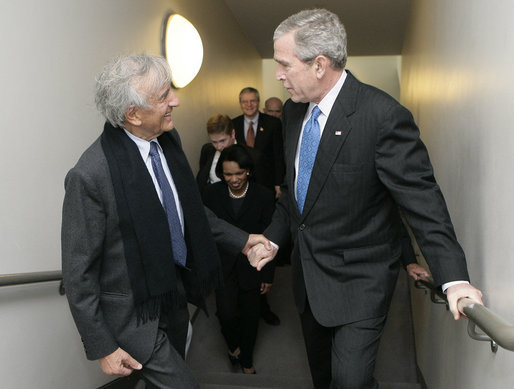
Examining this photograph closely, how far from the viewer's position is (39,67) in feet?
7.22

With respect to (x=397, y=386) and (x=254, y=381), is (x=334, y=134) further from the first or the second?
(x=254, y=381)

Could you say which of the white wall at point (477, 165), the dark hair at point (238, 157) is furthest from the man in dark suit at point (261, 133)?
the white wall at point (477, 165)

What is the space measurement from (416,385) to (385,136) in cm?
207

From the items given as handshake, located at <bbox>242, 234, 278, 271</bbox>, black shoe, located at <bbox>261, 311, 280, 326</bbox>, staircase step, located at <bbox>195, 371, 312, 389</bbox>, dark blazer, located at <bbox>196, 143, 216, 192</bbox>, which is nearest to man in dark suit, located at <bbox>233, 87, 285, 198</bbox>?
dark blazer, located at <bbox>196, 143, 216, 192</bbox>

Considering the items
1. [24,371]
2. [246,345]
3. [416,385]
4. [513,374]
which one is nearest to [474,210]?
[513,374]

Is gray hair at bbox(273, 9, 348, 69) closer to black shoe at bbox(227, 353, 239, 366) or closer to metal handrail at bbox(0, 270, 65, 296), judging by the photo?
metal handrail at bbox(0, 270, 65, 296)

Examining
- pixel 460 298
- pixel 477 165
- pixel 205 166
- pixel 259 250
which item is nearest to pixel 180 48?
pixel 205 166

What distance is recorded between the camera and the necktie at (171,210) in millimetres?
1960

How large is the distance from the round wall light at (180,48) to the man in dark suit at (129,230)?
207 cm

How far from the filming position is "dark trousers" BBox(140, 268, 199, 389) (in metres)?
1.91

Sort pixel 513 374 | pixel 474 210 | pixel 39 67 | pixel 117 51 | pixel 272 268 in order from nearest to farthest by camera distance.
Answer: pixel 513 374 < pixel 474 210 < pixel 39 67 < pixel 117 51 < pixel 272 268

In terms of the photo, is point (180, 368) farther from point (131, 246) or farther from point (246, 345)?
point (246, 345)

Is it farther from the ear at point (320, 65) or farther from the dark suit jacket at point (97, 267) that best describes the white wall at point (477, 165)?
the dark suit jacket at point (97, 267)

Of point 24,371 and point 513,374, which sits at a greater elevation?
point 513,374
